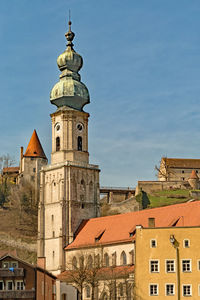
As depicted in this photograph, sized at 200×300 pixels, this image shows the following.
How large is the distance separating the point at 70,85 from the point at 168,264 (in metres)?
34.8

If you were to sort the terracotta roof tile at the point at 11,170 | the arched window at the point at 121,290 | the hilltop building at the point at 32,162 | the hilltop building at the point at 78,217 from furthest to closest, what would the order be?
the terracotta roof tile at the point at 11,170 → the hilltop building at the point at 32,162 → the hilltop building at the point at 78,217 → the arched window at the point at 121,290

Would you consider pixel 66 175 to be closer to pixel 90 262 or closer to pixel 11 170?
pixel 90 262

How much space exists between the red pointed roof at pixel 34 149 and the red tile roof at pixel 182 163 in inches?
1124

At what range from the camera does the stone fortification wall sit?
126m

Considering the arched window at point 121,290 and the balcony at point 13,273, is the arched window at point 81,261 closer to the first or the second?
the arched window at point 121,290

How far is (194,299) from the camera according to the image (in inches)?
2258

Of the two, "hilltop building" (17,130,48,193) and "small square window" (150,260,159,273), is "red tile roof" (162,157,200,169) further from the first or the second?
"small square window" (150,260,159,273)

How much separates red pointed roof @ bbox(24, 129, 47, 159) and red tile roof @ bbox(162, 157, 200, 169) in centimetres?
2855

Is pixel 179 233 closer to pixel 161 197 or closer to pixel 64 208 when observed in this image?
pixel 64 208

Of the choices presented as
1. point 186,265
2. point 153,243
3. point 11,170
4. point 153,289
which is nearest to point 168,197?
point 11,170

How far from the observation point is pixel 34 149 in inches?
5192

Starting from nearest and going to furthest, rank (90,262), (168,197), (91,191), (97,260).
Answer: (97,260) → (90,262) → (91,191) → (168,197)

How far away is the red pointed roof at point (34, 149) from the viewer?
131 m

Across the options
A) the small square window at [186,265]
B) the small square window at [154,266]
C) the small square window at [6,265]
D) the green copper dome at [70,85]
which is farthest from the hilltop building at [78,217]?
the small square window at [186,265]
